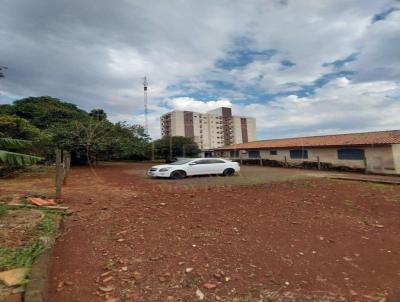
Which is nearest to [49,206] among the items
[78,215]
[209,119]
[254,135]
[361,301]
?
[78,215]

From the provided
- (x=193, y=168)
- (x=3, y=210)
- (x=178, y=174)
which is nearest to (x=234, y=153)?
(x=193, y=168)

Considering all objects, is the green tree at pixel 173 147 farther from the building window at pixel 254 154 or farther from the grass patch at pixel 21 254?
the grass patch at pixel 21 254

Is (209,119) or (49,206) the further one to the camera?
(209,119)

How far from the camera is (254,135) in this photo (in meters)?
88.4

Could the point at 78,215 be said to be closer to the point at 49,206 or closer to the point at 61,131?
the point at 49,206

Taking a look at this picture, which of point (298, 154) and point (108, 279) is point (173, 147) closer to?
point (298, 154)

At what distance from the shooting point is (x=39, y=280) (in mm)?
3121

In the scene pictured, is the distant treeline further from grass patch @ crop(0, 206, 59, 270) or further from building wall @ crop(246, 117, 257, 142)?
building wall @ crop(246, 117, 257, 142)

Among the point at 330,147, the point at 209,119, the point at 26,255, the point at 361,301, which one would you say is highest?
the point at 209,119

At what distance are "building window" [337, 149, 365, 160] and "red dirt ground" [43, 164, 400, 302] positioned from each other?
14617mm

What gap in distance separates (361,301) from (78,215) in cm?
567

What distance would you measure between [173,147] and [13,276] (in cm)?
3105

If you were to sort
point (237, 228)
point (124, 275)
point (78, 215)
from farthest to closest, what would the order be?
point (78, 215), point (237, 228), point (124, 275)

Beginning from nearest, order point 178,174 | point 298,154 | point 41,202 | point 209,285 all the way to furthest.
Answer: point 209,285 → point 41,202 → point 178,174 → point 298,154
